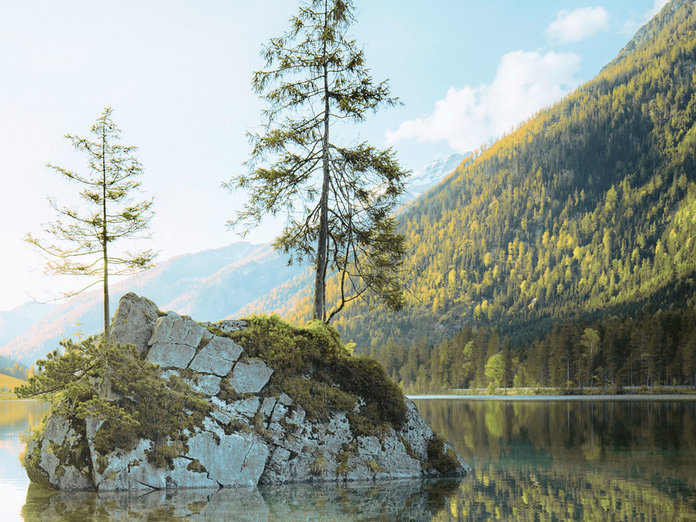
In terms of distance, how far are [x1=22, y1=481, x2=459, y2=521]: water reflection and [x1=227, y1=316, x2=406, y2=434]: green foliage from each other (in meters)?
2.89

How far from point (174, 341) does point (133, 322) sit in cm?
160

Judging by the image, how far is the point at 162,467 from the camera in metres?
16.4

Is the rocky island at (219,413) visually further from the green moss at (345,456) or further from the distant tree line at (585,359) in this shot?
the distant tree line at (585,359)

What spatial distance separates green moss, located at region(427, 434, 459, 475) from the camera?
759 inches

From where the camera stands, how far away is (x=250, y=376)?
63.3ft

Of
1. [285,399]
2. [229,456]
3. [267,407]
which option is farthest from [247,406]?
[229,456]

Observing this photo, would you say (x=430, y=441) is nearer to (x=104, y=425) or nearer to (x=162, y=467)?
(x=162, y=467)

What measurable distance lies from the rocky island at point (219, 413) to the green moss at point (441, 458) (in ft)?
0.13

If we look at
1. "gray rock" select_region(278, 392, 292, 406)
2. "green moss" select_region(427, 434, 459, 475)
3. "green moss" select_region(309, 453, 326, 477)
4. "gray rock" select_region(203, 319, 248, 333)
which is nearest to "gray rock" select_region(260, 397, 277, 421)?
"gray rock" select_region(278, 392, 292, 406)

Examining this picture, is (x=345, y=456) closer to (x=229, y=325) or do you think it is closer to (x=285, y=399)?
(x=285, y=399)

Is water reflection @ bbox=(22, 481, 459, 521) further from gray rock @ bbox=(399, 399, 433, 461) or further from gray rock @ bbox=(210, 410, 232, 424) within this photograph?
gray rock @ bbox=(399, 399, 433, 461)

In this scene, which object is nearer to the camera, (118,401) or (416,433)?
(118,401)

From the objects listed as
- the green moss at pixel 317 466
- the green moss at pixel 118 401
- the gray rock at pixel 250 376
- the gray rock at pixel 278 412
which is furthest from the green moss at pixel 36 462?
the green moss at pixel 317 466

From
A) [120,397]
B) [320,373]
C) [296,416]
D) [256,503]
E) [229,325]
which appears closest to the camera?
[256,503]
